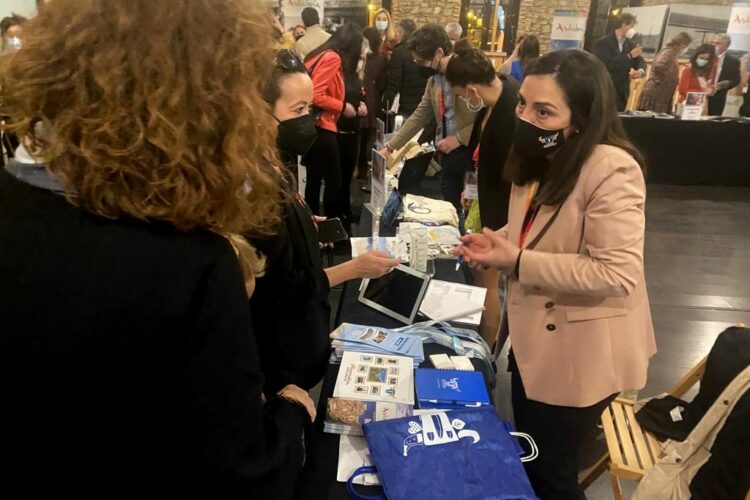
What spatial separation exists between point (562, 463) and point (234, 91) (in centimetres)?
138

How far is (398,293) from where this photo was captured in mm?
1917

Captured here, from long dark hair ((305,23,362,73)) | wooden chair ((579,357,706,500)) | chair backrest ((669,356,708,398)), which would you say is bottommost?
wooden chair ((579,357,706,500))

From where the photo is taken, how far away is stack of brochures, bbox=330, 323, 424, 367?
1591 mm

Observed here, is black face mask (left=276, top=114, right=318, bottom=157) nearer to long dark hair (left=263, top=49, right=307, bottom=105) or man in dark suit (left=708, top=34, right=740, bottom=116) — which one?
long dark hair (left=263, top=49, right=307, bottom=105)

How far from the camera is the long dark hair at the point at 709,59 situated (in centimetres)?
683

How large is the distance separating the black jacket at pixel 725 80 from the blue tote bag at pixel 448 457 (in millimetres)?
7939

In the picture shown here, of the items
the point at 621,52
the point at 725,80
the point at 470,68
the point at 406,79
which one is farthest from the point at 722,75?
the point at 470,68

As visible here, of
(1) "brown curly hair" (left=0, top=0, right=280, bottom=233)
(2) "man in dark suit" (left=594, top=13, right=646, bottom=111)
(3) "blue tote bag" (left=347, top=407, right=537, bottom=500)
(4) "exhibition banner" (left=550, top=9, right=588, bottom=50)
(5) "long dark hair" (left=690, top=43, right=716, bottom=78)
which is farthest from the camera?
(4) "exhibition banner" (left=550, top=9, right=588, bottom=50)

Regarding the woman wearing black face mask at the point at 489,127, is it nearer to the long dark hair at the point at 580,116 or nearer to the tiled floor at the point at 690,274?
the tiled floor at the point at 690,274

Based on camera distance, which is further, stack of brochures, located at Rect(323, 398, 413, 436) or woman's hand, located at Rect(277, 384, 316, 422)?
stack of brochures, located at Rect(323, 398, 413, 436)

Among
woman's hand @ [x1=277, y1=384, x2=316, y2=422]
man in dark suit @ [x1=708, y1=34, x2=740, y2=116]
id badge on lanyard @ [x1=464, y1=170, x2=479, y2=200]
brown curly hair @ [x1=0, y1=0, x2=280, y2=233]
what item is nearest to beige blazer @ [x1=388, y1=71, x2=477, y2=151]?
id badge on lanyard @ [x1=464, y1=170, x2=479, y2=200]

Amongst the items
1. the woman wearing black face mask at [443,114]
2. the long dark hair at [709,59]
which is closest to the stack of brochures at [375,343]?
the woman wearing black face mask at [443,114]

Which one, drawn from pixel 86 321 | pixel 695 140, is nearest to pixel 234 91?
pixel 86 321

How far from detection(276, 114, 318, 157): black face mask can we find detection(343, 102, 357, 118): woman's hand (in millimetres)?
2895
